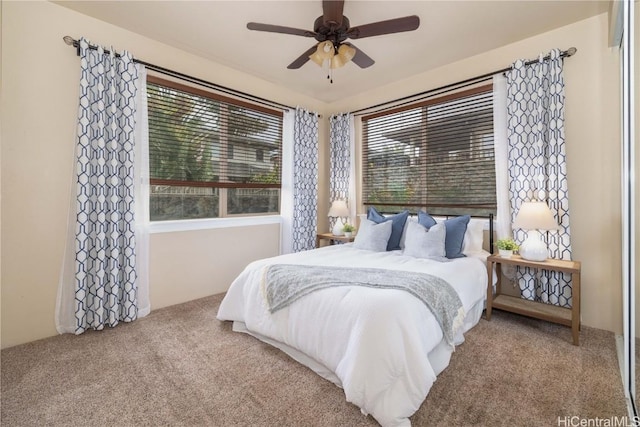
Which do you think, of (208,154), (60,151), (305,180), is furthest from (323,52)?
(60,151)

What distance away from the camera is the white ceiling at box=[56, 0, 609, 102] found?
7.83 ft

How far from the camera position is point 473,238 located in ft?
9.94

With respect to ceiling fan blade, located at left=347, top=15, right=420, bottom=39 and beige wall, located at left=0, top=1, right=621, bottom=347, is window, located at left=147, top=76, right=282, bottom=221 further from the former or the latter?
ceiling fan blade, located at left=347, top=15, right=420, bottom=39

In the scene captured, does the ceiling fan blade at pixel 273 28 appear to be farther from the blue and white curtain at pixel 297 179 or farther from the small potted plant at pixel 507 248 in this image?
the small potted plant at pixel 507 248

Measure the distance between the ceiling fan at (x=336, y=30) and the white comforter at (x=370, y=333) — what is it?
1.74 meters

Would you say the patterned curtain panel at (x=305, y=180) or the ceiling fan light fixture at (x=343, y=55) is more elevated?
the ceiling fan light fixture at (x=343, y=55)

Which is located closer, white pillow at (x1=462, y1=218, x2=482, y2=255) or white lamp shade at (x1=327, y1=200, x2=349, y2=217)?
white pillow at (x1=462, y1=218, x2=482, y2=255)

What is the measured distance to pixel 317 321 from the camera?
1.90 meters

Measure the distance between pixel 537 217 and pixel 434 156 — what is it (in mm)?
1447

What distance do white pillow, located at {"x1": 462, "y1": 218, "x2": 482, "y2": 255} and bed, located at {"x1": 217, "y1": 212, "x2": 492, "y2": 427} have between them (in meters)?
0.22

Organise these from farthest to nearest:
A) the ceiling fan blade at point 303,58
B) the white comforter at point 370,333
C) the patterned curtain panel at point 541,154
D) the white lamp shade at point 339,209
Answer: the white lamp shade at point 339,209, the patterned curtain panel at point 541,154, the ceiling fan blade at point 303,58, the white comforter at point 370,333

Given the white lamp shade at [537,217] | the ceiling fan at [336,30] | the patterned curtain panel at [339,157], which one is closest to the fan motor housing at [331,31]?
the ceiling fan at [336,30]

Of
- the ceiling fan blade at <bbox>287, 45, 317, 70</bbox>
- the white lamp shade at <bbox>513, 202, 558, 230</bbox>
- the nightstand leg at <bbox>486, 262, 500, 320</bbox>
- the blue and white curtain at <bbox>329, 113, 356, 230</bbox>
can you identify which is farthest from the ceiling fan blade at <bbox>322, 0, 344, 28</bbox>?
the nightstand leg at <bbox>486, 262, 500, 320</bbox>

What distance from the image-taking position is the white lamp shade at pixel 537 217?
2395 mm
